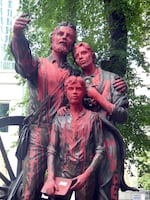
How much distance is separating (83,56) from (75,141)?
76cm

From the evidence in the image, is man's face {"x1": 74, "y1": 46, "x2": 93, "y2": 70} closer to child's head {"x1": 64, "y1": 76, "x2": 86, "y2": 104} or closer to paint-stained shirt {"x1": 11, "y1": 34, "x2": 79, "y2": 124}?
paint-stained shirt {"x1": 11, "y1": 34, "x2": 79, "y2": 124}

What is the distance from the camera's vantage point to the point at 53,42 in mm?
4016

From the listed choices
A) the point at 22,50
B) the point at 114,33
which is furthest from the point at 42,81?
the point at 114,33

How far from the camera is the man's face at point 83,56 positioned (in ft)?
12.9

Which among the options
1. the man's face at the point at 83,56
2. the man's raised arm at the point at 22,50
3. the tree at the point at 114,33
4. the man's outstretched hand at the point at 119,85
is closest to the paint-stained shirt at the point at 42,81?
the man's raised arm at the point at 22,50

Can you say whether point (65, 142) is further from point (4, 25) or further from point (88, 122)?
point (4, 25)

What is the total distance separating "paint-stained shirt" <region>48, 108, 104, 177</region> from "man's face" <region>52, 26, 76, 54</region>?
0.59 m

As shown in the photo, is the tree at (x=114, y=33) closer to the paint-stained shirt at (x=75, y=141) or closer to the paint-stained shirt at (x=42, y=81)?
the paint-stained shirt at (x=42, y=81)

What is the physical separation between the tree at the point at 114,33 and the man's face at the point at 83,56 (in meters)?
3.91

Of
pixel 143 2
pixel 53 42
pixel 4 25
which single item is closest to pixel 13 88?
pixel 4 25

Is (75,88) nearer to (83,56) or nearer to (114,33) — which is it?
(83,56)

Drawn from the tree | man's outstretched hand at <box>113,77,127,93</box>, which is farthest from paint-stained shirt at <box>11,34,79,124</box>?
the tree

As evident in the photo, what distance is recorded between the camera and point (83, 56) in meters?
3.94

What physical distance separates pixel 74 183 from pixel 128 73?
544 cm
